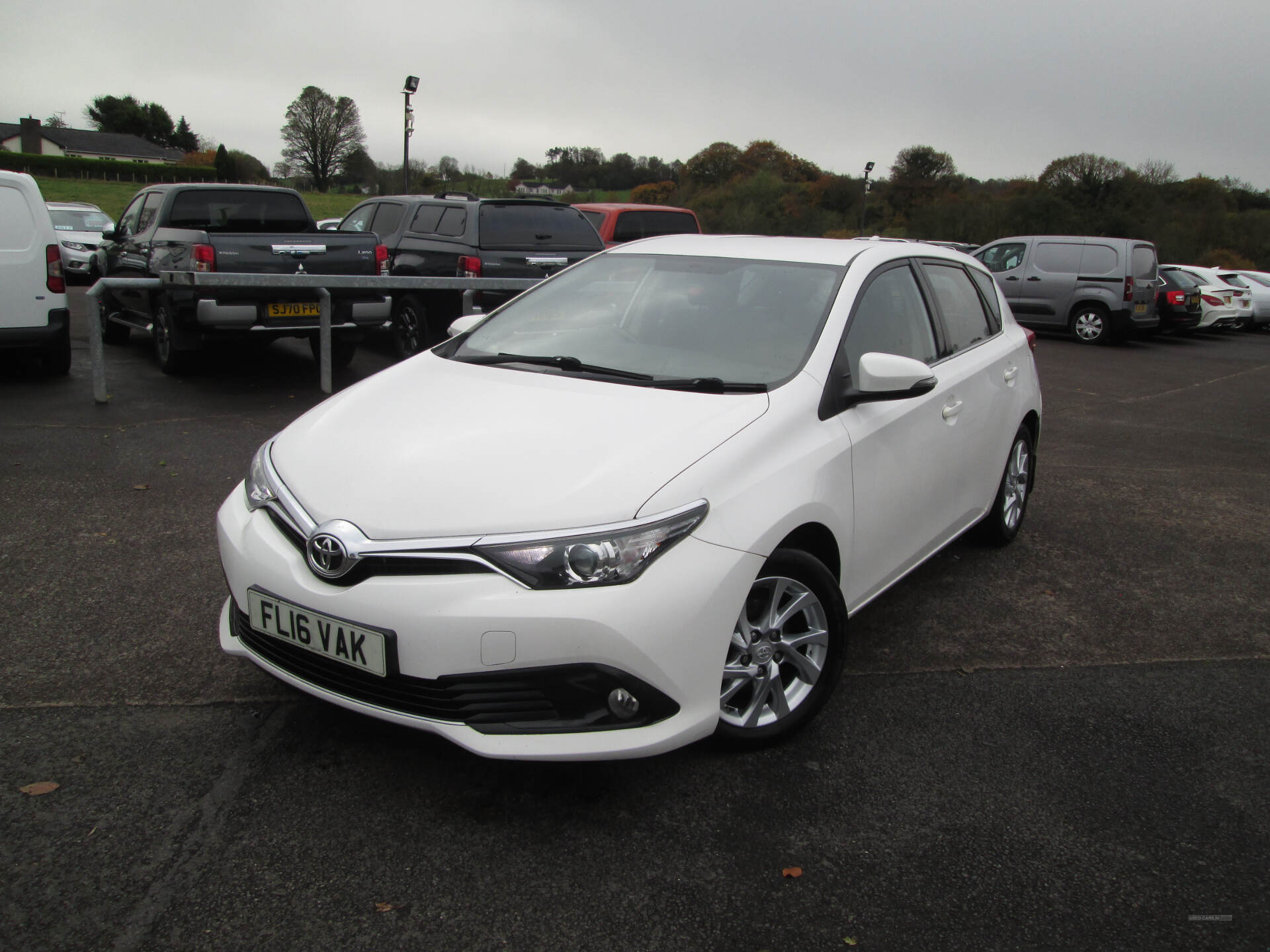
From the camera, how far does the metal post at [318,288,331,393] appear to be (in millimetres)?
8766

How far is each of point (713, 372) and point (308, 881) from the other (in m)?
2.01

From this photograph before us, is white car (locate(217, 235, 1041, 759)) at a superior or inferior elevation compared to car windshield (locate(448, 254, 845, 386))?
inferior

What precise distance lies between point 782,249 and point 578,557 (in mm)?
2125

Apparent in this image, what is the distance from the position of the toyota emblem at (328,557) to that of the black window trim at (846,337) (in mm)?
1571

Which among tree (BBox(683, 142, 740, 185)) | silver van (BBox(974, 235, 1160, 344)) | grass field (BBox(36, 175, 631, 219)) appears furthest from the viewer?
tree (BBox(683, 142, 740, 185))

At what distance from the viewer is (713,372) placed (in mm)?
3438

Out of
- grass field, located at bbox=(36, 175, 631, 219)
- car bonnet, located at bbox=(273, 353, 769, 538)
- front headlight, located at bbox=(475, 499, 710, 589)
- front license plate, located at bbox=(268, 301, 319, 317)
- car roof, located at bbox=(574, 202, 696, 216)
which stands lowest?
front headlight, located at bbox=(475, 499, 710, 589)

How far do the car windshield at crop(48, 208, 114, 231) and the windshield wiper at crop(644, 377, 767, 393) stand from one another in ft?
63.2

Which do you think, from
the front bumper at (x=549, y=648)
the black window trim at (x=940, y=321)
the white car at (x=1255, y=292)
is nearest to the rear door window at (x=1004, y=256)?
the white car at (x=1255, y=292)

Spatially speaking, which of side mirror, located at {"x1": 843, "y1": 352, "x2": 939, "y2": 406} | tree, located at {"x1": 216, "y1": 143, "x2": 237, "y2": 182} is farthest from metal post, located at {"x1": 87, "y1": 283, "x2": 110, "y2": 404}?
tree, located at {"x1": 216, "y1": 143, "x2": 237, "y2": 182}

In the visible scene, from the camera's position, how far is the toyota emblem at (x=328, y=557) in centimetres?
261

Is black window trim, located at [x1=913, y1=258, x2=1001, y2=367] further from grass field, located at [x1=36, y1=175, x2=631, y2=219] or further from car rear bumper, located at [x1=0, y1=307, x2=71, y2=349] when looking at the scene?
grass field, located at [x1=36, y1=175, x2=631, y2=219]

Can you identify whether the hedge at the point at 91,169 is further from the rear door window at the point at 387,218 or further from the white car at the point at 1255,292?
the white car at the point at 1255,292

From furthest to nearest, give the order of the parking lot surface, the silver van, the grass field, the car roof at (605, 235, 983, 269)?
the grass field
the silver van
the car roof at (605, 235, 983, 269)
the parking lot surface
